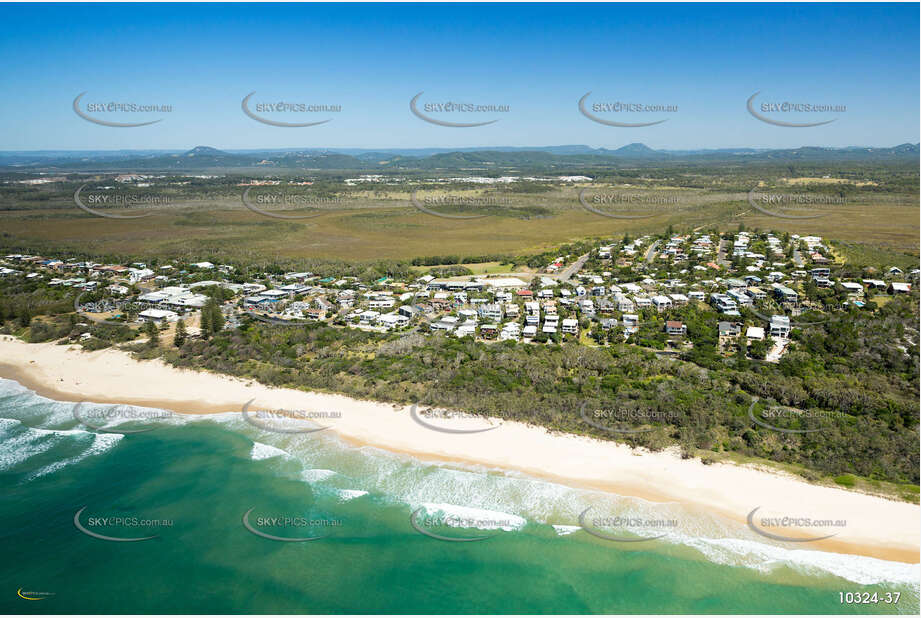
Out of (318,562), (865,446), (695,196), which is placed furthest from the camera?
(695,196)

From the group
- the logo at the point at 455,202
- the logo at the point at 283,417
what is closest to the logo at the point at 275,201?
the logo at the point at 455,202

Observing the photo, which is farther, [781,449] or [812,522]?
[781,449]

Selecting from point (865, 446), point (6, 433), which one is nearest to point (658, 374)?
point (865, 446)

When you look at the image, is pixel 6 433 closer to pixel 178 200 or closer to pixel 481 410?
pixel 481 410

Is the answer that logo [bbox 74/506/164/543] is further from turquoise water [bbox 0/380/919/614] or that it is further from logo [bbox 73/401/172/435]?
logo [bbox 73/401/172/435]

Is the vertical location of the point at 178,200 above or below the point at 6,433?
above

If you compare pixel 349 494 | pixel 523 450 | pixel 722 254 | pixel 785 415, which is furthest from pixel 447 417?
pixel 722 254
